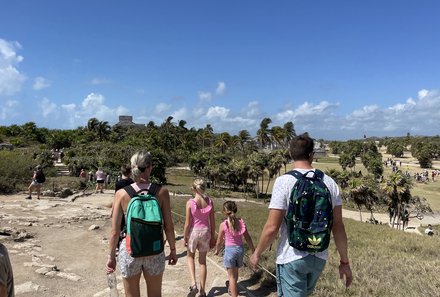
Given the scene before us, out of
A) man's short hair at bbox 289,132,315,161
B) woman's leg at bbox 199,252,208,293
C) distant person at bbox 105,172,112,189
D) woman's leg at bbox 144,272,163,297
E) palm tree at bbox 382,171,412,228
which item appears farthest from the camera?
palm tree at bbox 382,171,412,228

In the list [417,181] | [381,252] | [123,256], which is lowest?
[417,181]

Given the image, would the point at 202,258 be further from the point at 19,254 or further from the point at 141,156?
the point at 19,254

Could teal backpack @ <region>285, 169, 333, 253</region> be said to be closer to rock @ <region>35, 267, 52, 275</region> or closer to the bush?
rock @ <region>35, 267, 52, 275</region>

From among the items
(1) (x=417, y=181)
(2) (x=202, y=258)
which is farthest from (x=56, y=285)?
(1) (x=417, y=181)

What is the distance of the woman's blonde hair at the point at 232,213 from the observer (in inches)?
218

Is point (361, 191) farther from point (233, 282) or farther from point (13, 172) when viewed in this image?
point (233, 282)

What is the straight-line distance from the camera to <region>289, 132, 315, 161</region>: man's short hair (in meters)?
3.31

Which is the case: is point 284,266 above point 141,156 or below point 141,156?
below

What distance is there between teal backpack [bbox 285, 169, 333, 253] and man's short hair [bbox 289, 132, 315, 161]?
29 cm

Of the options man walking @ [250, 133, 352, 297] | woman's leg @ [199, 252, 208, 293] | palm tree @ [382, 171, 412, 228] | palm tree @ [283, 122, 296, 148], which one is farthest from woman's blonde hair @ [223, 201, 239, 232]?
palm tree @ [283, 122, 296, 148]

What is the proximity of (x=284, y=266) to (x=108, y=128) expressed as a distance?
287ft

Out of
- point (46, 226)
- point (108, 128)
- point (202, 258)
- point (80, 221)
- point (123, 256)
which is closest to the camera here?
point (123, 256)

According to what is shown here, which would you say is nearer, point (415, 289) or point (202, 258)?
point (415, 289)

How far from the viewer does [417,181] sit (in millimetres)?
74875
